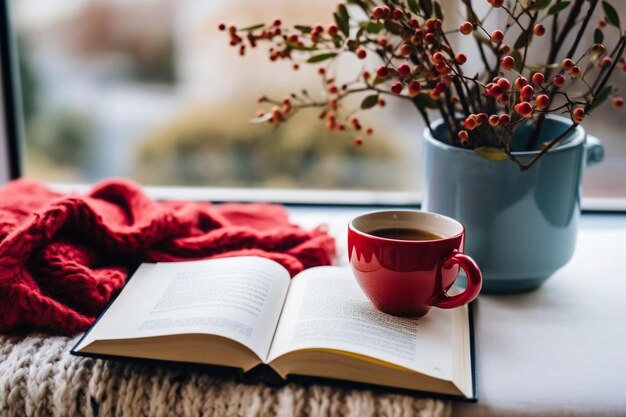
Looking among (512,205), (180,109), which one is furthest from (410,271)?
(180,109)

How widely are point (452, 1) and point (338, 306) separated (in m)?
0.54

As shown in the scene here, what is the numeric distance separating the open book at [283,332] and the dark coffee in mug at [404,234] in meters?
0.06

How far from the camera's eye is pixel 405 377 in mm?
607

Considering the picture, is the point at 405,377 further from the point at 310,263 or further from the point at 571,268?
the point at 571,268

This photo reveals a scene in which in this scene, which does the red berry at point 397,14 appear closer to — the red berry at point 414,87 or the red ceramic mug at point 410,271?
the red berry at point 414,87

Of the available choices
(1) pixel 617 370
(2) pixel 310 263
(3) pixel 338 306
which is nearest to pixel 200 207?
(2) pixel 310 263

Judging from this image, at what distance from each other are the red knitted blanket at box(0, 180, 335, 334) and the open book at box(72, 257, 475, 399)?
52 mm

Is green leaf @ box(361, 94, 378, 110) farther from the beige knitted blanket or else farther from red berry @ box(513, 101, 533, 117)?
the beige knitted blanket

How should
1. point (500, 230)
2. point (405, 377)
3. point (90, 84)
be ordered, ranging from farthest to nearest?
1. point (90, 84)
2. point (500, 230)
3. point (405, 377)

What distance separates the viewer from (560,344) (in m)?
0.71

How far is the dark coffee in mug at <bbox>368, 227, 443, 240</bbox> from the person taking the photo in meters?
0.73

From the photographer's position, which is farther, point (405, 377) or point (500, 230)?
point (500, 230)

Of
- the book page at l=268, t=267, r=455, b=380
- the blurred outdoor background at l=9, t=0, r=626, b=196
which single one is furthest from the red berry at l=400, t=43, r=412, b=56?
the blurred outdoor background at l=9, t=0, r=626, b=196

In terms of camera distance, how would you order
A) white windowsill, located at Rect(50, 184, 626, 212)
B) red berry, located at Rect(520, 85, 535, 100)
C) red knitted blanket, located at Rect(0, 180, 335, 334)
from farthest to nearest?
white windowsill, located at Rect(50, 184, 626, 212) → red knitted blanket, located at Rect(0, 180, 335, 334) → red berry, located at Rect(520, 85, 535, 100)
